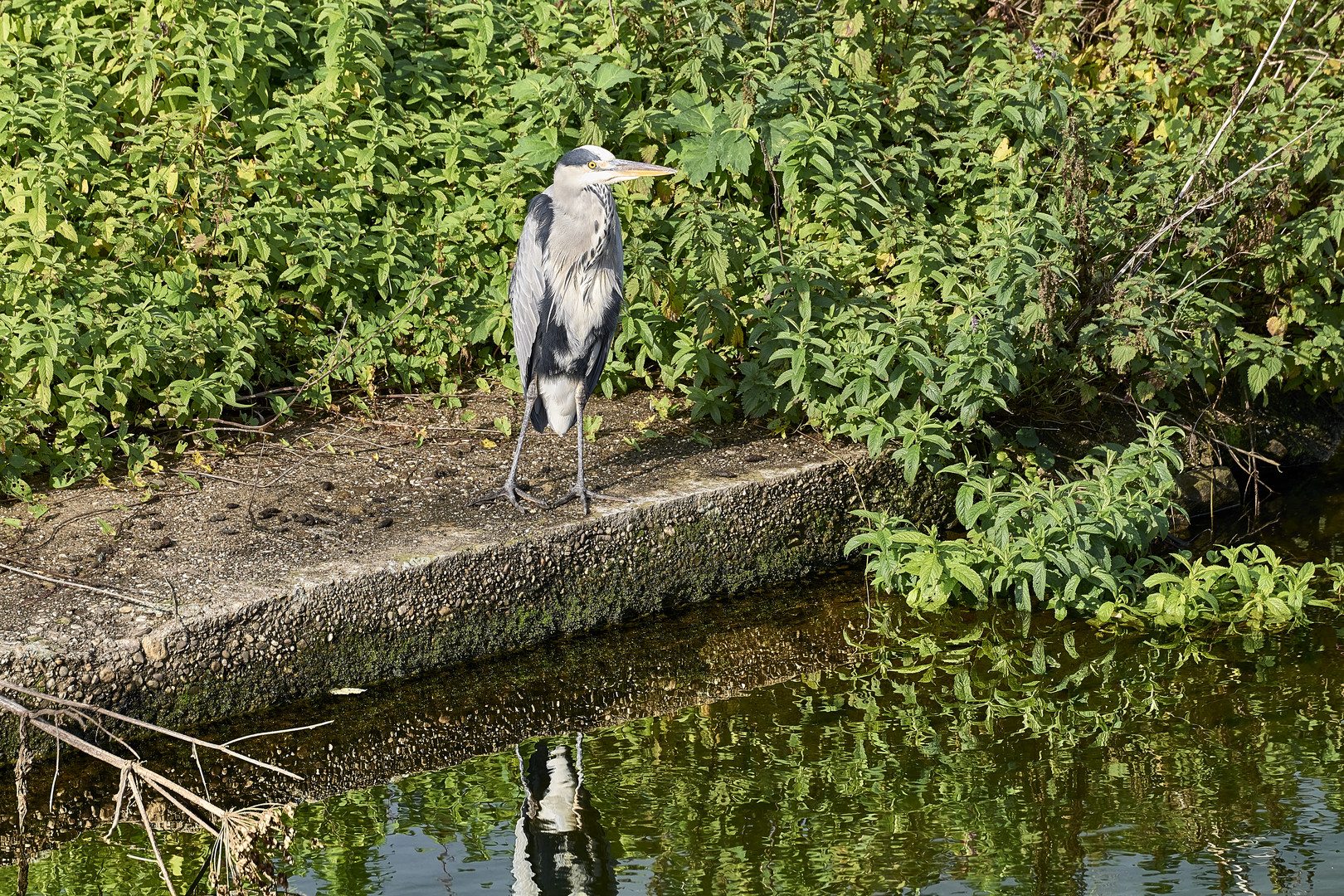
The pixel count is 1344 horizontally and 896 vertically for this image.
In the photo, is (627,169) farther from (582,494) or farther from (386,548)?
(386,548)

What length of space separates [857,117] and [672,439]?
5.39ft

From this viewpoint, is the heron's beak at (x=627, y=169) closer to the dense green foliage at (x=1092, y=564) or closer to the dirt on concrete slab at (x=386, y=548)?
the dirt on concrete slab at (x=386, y=548)

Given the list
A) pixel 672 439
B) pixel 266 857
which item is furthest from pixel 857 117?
pixel 266 857

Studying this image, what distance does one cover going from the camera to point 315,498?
15.9 feet

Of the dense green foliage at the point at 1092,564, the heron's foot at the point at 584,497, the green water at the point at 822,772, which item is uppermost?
the heron's foot at the point at 584,497

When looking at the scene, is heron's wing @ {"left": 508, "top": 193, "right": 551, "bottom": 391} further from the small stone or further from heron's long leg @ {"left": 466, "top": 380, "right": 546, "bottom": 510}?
the small stone

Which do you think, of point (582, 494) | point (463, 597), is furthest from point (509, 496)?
point (463, 597)

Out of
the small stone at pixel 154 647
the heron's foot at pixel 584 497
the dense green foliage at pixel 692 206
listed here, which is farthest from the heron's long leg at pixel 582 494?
the small stone at pixel 154 647

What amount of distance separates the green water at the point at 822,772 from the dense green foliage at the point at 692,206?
3.56 feet

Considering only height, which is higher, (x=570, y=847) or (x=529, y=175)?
(x=529, y=175)

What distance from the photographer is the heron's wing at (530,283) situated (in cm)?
485

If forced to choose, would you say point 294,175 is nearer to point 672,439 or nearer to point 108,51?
point 108,51

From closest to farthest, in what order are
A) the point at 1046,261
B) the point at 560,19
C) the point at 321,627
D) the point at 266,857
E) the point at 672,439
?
the point at 266,857 → the point at 321,627 → the point at 1046,261 → the point at 672,439 → the point at 560,19

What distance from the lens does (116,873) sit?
3.23m
